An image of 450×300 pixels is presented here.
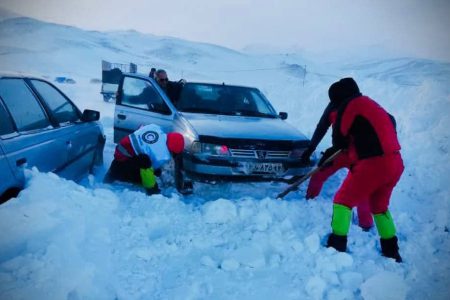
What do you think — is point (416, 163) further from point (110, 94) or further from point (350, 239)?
point (110, 94)

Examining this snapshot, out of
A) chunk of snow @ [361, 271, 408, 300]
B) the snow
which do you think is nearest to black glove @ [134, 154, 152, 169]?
the snow

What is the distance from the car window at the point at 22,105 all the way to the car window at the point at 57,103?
25 centimetres

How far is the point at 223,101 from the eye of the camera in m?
5.77

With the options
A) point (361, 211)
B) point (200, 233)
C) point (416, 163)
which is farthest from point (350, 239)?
point (416, 163)

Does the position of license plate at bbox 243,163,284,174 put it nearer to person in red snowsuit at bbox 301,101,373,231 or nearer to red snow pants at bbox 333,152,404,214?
person in red snowsuit at bbox 301,101,373,231

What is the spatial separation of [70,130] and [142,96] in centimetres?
182

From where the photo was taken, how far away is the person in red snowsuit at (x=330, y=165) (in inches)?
154

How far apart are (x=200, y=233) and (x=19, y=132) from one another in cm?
190

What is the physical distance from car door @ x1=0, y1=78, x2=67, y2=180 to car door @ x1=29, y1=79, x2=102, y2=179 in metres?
0.14

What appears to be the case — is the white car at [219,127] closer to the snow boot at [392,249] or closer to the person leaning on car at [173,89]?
the person leaning on car at [173,89]

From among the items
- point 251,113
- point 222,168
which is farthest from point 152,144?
point 251,113

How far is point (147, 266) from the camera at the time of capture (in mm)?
2916

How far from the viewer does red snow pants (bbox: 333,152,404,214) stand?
10.1 feet

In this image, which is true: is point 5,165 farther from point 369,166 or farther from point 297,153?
point 297,153
